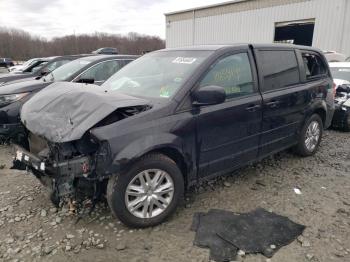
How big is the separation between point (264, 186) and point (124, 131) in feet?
7.07

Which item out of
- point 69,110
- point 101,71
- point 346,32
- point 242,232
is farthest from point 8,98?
point 346,32

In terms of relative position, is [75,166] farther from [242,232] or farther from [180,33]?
[180,33]

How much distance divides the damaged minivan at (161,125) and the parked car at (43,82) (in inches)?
38.5

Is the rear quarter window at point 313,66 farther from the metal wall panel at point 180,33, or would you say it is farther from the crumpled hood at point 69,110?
the metal wall panel at point 180,33

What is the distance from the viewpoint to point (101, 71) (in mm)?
6445

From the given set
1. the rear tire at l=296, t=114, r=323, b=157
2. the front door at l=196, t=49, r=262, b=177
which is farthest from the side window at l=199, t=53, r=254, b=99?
the rear tire at l=296, t=114, r=323, b=157

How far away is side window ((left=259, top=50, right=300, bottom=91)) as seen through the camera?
3918 mm

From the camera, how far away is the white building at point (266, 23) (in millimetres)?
15969

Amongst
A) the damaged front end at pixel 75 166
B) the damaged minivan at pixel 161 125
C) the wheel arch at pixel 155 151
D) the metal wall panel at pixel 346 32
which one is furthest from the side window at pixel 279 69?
the metal wall panel at pixel 346 32

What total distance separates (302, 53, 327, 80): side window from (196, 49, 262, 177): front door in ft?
4.65

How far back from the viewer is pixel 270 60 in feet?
13.2

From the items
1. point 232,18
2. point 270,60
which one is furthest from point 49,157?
point 232,18

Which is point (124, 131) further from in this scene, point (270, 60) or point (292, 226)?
point (270, 60)

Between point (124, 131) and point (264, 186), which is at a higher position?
point (124, 131)
